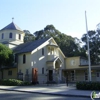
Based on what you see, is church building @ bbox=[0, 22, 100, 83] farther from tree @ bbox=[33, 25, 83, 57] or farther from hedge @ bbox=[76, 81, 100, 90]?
tree @ bbox=[33, 25, 83, 57]

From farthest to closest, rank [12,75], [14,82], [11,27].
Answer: [11,27], [12,75], [14,82]

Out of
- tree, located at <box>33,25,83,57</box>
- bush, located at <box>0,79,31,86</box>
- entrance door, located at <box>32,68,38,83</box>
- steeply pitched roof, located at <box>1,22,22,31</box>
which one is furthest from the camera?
tree, located at <box>33,25,83,57</box>

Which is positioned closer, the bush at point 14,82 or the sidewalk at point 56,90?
the sidewalk at point 56,90

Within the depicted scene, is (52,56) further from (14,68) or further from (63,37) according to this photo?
(63,37)

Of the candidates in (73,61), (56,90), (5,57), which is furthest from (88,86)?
(73,61)

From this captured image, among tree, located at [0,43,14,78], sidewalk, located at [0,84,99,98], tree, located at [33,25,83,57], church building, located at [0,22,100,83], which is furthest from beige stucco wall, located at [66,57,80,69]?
sidewalk, located at [0,84,99,98]

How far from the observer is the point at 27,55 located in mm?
34531

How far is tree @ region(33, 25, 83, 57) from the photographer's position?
56.9m

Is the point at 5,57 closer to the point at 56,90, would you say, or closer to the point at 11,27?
the point at 11,27

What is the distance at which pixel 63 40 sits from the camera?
5850cm

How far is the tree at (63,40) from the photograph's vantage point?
5685cm

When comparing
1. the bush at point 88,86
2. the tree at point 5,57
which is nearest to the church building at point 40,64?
the tree at point 5,57

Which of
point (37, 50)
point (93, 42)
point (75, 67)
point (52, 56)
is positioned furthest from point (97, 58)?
point (37, 50)

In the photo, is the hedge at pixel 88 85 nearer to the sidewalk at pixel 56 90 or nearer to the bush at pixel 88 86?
the bush at pixel 88 86
